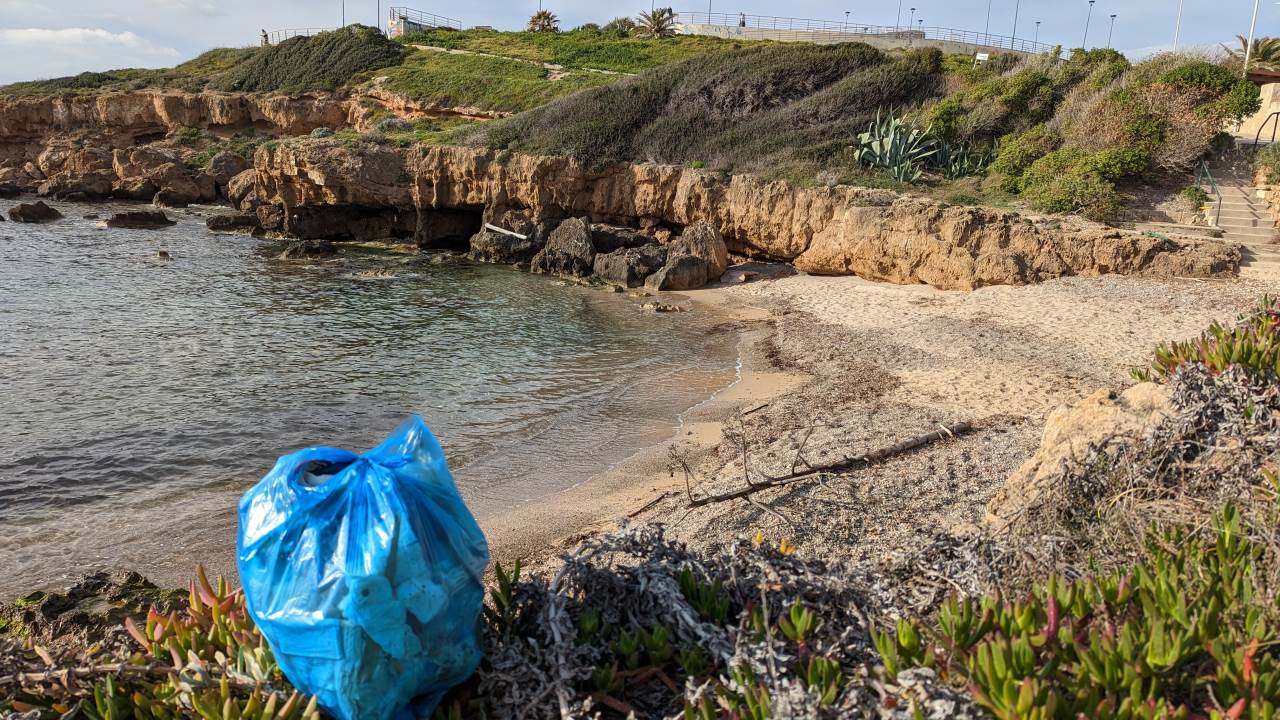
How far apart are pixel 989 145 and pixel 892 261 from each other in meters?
6.41

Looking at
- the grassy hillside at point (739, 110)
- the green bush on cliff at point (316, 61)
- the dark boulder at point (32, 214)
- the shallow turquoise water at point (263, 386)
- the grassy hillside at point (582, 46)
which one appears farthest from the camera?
the green bush on cliff at point (316, 61)

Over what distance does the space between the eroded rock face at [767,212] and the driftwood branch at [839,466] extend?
10042 millimetres

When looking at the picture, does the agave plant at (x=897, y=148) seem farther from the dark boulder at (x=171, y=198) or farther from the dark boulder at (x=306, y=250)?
the dark boulder at (x=171, y=198)

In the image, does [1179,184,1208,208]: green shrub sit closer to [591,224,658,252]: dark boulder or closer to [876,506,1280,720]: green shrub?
[591,224,658,252]: dark boulder

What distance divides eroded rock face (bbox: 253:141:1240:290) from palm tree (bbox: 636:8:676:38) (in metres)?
32.5

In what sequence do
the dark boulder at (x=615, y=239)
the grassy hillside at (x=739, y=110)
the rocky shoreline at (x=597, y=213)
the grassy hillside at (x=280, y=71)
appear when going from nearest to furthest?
the rocky shoreline at (x=597, y=213) → the dark boulder at (x=615, y=239) → the grassy hillside at (x=739, y=110) → the grassy hillside at (x=280, y=71)

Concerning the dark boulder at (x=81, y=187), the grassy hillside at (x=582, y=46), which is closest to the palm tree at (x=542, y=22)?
the grassy hillside at (x=582, y=46)

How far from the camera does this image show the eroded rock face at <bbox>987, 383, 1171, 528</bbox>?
432 cm

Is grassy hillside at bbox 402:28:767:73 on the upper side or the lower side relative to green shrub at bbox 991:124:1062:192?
upper

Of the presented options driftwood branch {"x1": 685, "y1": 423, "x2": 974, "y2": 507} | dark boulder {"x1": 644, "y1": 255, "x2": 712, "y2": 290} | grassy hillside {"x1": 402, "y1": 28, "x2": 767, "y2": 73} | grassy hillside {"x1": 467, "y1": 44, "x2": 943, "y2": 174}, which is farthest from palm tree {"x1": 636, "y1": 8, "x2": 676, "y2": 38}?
driftwood branch {"x1": 685, "y1": 423, "x2": 974, "y2": 507}

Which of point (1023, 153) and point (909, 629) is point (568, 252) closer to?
point (1023, 153)

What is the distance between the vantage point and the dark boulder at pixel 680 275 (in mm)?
20562

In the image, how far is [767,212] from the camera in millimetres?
21719

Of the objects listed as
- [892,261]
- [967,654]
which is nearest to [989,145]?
[892,261]
